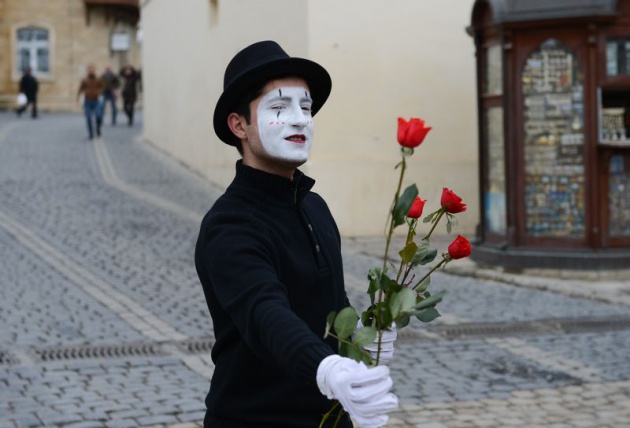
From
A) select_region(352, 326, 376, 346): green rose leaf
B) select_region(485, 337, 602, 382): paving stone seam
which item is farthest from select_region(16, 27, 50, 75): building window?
select_region(352, 326, 376, 346): green rose leaf

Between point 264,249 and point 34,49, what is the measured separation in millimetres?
45803

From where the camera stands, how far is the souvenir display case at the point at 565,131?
478 inches

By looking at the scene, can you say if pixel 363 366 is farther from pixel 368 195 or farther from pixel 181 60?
pixel 181 60

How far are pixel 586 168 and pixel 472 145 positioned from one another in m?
3.56

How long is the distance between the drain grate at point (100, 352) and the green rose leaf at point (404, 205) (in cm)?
565

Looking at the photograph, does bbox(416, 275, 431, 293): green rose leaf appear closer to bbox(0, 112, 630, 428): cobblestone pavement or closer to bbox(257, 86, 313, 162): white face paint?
bbox(257, 86, 313, 162): white face paint

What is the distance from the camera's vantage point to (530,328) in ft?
30.8

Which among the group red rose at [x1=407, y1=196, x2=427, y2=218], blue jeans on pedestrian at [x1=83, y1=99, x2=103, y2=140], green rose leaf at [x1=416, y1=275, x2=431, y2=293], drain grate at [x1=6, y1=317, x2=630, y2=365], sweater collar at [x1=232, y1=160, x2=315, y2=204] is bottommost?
drain grate at [x1=6, y1=317, x2=630, y2=365]

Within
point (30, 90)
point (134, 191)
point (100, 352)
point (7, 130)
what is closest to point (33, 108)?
point (30, 90)

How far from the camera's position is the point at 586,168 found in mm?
12258

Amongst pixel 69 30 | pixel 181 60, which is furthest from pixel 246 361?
pixel 69 30

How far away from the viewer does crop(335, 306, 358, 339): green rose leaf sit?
8.86 ft

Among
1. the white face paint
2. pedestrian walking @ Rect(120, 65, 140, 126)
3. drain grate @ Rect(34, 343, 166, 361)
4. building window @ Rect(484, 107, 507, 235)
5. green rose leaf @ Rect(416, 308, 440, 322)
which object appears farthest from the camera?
pedestrian walking @ Rect(120, 65, 140, 126)

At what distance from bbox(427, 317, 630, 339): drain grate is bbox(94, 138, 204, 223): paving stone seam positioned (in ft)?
24.1
